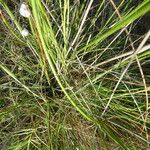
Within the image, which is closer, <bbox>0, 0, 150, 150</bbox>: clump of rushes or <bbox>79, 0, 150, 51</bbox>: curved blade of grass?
<bbox>79, 0, 150, 51</bbox>: curved blade of grass

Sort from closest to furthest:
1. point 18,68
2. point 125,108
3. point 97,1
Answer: point 125,108
point 18,68
point 97,1

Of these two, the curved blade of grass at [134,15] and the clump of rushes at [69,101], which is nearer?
the curved blade of grass at [134,15]

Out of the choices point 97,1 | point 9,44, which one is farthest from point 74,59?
point 97,1

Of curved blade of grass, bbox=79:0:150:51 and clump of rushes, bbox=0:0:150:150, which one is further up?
curved blade of grass, bbox=79:0:150:51

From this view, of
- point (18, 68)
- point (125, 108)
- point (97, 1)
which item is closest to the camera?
point (125, 108)

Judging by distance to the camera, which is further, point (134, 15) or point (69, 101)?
point (69, 101)

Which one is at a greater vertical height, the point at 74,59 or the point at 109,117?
the point at 74,59

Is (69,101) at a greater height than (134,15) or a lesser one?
lesser

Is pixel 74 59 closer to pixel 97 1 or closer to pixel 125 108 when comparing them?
pixel 125 108

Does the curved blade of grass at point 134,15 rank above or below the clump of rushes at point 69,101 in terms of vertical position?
above

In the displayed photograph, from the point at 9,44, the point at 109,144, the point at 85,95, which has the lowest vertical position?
the point at 109,144

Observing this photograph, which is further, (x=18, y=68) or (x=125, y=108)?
(x=18, y=68)
